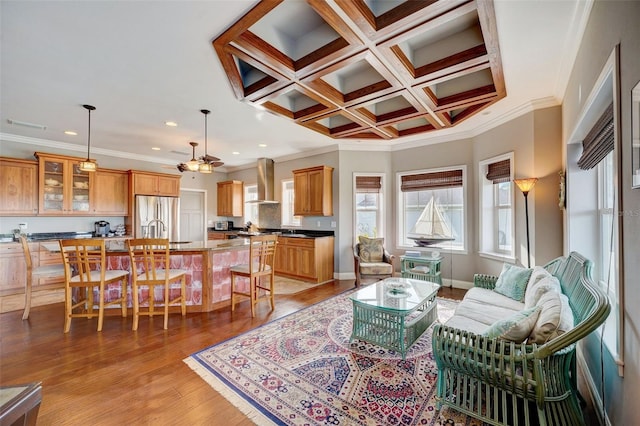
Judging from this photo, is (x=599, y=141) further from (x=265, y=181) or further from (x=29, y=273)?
(x=29, y=273)

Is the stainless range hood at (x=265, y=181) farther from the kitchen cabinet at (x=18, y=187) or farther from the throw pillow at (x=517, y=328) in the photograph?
the throw pillow at (x=517, y=328)

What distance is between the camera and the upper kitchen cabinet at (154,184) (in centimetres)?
581

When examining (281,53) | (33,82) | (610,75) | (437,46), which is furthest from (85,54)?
(610,75)

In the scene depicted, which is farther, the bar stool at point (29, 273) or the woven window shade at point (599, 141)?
the bar stool at point (29, 273)

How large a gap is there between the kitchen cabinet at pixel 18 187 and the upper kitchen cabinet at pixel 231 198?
370cm

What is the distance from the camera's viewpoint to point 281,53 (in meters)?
2.52

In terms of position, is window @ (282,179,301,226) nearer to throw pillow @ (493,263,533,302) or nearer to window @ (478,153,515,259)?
window @ (478,153,515,259)

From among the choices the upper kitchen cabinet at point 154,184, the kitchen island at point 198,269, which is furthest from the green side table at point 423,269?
the upper kitchen cabinet at point 154,184

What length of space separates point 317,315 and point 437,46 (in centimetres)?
330

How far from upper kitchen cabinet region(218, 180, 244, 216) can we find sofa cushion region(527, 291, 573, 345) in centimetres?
696

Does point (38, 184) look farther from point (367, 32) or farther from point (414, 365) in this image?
point (414, 365)

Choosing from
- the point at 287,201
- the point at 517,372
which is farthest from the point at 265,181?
the point at 517,372

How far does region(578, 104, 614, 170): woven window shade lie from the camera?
1.72m

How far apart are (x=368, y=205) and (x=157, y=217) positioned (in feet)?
15.5
